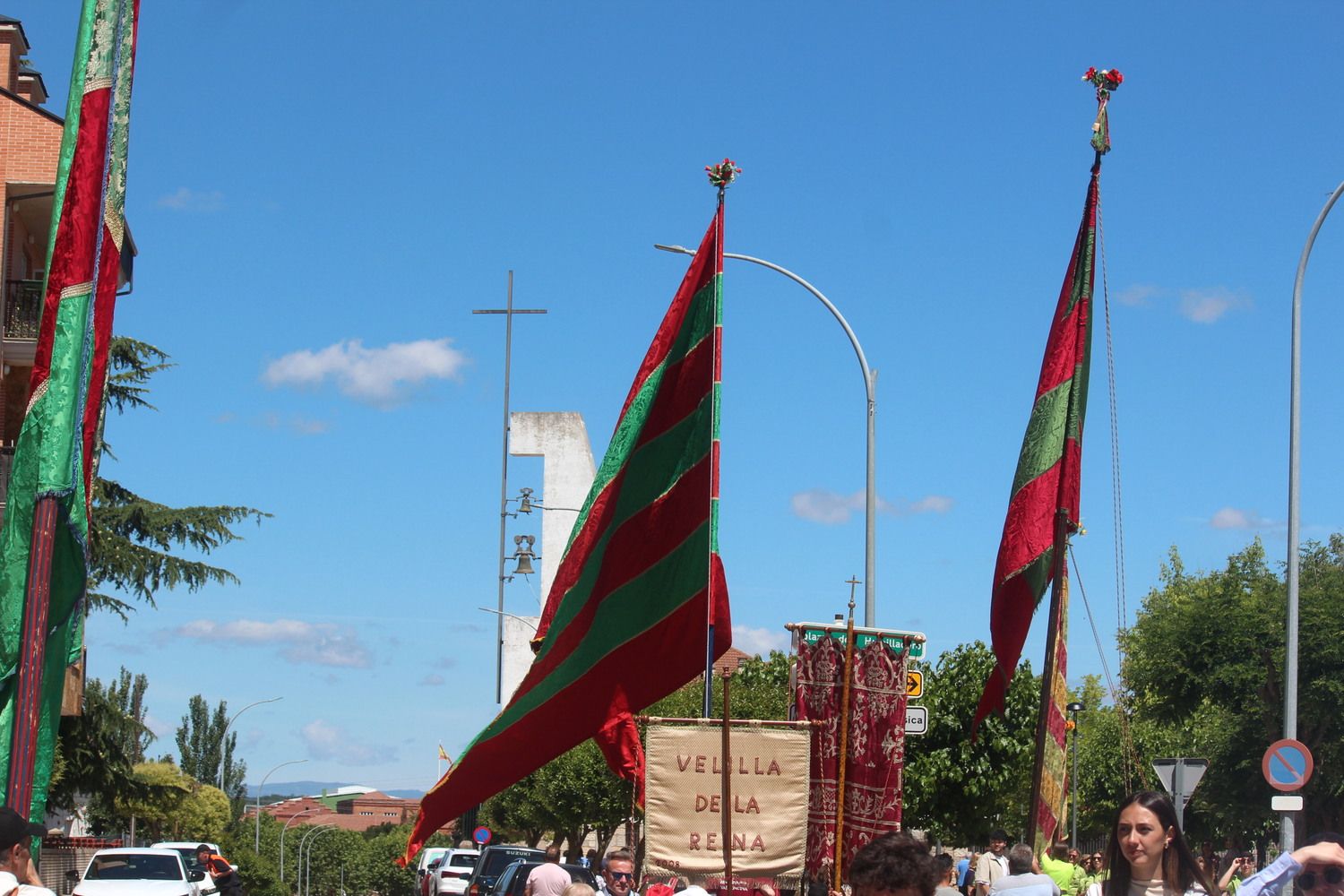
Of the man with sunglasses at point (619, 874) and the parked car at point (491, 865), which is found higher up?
the man with sunglasses at point (619, 874)

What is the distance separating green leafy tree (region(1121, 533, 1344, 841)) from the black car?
23.2 m

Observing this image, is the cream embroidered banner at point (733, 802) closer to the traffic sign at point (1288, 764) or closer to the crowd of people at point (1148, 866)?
the crowd of people at point (1148, 866)

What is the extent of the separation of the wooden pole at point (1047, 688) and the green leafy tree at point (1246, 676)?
33.0m

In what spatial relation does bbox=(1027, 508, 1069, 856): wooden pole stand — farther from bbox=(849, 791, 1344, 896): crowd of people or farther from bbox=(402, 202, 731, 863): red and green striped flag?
bbox=(849, 791, 1344, 896): crowd of people

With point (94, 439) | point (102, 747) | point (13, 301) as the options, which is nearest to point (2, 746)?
point (94, 439)

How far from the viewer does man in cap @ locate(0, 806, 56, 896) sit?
6.09 m

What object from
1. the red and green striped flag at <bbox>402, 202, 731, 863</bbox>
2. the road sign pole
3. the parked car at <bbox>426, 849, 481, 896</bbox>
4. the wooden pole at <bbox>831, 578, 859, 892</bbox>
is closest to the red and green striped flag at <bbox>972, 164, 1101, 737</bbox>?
the wooden pole at <bbox>831, 578, 859, 892</bbox>

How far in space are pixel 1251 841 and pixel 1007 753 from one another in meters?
19.9

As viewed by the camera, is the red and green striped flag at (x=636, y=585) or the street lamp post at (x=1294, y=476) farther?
the street lamp post at (x=1294, y=476)

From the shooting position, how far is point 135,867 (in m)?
23.3

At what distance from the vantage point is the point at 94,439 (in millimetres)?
6891

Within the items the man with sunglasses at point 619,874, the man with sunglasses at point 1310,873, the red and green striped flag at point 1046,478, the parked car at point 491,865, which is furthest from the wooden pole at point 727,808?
the parked car at point 491,865

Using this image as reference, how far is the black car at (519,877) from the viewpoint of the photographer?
2058 cm

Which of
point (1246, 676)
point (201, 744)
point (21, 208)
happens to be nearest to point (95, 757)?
point (21, 208)
